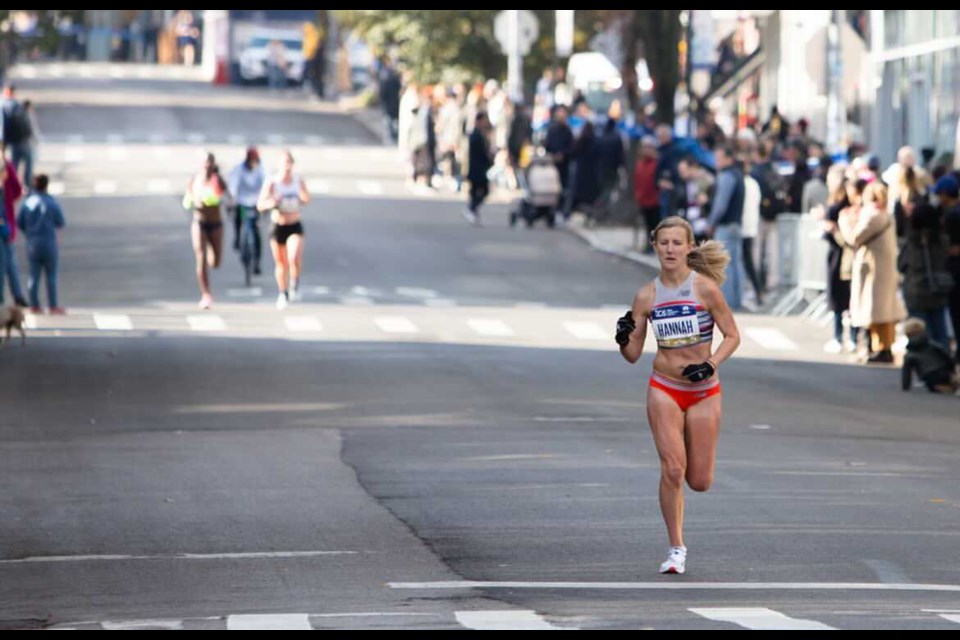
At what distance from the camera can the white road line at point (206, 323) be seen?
86.6 ft

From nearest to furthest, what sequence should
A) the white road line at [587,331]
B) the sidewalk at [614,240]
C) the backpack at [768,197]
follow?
the white road line at [587,331] → the backpack at [768,197] → the sidewalk at [614,240]

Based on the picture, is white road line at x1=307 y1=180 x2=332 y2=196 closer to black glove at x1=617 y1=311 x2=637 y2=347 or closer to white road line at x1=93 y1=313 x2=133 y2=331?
white road line at x1=93 y1=313 x2=133 y2=331

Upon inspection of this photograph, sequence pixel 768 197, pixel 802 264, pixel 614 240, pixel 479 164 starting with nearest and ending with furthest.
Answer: pixel 802 264
pixel 768 197
pixel 614 240
pixel 479 164

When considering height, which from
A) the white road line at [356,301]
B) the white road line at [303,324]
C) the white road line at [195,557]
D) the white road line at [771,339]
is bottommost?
the white road line at [356,301]

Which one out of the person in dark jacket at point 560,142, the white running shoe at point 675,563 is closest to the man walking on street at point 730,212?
the person in dark jacket at point 560,142

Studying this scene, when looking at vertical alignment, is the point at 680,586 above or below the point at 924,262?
above

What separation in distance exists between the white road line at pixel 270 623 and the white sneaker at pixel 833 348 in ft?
51.8

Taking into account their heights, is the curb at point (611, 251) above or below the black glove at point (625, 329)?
below

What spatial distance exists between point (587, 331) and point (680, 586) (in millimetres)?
15758

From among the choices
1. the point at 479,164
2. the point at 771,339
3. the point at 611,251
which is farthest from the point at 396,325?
the point at 479,164

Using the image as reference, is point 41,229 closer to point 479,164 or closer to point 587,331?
point 587,331

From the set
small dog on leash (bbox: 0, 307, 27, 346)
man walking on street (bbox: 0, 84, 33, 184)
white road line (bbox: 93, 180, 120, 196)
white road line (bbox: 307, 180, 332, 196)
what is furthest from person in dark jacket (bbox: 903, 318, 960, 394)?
white road line (bbox: 93, 180, 120, 196)

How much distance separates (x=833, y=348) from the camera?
25.0m

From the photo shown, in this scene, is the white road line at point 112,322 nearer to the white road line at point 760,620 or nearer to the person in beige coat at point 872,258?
the person in beige coat at point 872,258
